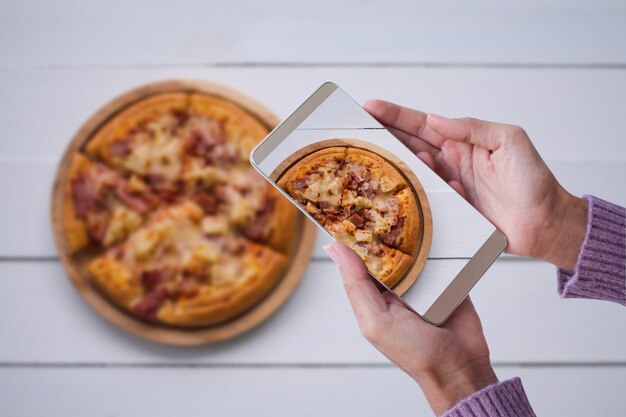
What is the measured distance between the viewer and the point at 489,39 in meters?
1.91

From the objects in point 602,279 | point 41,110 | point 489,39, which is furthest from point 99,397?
point 489,39

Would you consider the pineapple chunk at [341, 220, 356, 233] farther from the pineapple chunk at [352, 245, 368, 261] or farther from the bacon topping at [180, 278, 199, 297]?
the bacon topping at [180, 278, 199, 297]

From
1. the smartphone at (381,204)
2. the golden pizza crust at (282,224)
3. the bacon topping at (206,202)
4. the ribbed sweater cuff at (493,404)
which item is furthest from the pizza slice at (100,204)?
the ribbed sweater cuff at (493,404)

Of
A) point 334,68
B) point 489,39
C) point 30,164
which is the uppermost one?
point 489,39

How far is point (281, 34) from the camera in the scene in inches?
74.5

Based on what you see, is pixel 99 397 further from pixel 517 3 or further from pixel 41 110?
pixel 517 3

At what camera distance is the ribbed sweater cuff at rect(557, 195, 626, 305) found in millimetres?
1407

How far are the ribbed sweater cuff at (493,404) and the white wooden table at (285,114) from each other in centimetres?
55

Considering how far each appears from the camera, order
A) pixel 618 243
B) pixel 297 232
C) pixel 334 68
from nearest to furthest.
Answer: pixel 618 243 < pixel 297 232 < pixel 334 68

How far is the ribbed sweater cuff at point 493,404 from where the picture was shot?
1.23m

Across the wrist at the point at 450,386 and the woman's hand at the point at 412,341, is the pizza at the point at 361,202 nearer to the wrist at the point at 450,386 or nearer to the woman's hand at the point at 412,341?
the woman's hand at the point at 412,341

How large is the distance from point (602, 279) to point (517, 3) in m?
0.93

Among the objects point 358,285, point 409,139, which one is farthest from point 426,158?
point 358,285

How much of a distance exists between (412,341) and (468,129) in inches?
19.4
